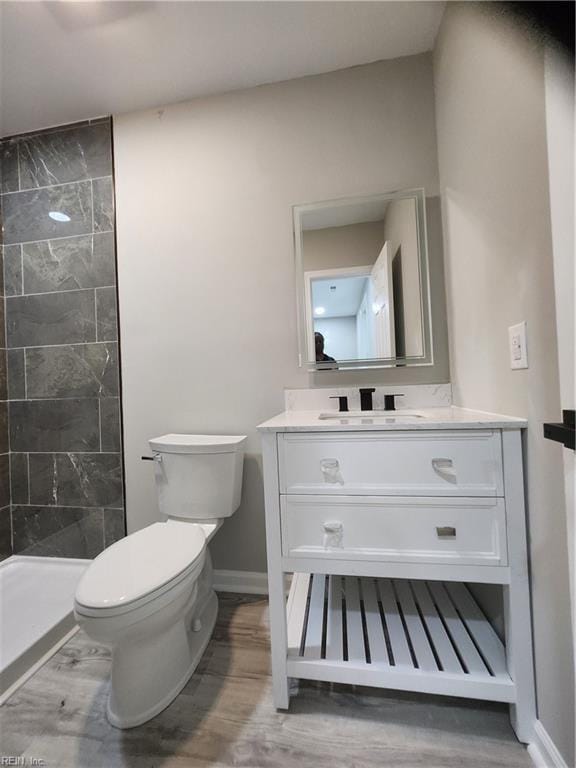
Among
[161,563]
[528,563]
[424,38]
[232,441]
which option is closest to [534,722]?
[528,563]

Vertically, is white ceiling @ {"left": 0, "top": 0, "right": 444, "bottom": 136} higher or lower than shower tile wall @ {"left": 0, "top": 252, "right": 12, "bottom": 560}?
higher

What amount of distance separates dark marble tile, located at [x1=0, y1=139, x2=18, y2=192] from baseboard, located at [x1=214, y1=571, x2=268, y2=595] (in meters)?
2.47

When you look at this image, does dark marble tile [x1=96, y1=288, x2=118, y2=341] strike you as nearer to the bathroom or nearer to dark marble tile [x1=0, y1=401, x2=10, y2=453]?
the bathroom

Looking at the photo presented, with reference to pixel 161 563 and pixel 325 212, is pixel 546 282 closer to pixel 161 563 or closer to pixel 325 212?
pixel 325 212

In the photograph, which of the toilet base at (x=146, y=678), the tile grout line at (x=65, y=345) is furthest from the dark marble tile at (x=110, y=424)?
the toilet base at (x=146, y=678)

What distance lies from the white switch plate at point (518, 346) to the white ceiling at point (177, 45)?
1.38 m

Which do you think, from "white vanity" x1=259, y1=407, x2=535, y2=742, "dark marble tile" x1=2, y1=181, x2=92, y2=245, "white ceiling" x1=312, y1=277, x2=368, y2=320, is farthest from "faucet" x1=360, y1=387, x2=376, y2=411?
"dark marble tile" x1=2, y1=181, x2=92, y2=245

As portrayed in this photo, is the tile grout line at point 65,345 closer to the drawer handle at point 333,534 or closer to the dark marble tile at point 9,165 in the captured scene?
the dark marble tile at point 9,165

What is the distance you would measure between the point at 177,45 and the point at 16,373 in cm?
185

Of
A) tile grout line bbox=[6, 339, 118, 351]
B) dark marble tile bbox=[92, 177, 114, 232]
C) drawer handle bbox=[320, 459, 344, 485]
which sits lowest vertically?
drawer handle bbox=[320, 459, 344, 485]

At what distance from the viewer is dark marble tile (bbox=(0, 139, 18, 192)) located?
1.80 m

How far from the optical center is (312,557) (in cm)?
93

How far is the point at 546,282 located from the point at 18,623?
234 cm

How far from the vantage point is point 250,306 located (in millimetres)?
1548
